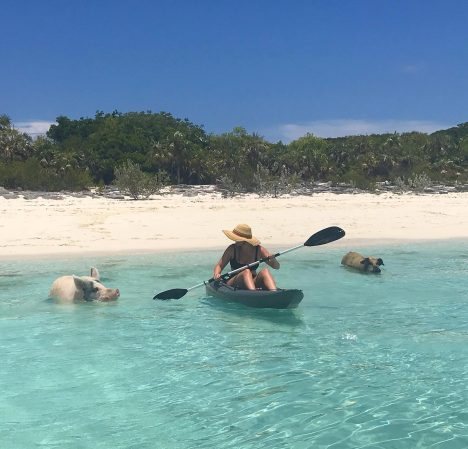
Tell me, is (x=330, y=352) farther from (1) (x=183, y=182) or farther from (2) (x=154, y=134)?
(2) (x=154, y=134)

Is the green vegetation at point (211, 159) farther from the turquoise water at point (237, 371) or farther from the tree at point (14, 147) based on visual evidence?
the turquoise water at point (237, 371)

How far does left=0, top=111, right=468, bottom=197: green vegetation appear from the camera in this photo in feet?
123

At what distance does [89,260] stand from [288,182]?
2397 cm

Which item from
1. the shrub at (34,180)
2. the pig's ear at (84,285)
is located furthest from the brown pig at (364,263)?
the shrub at (34,180)

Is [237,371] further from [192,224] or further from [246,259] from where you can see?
[192,224]

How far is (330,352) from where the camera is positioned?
7359mm

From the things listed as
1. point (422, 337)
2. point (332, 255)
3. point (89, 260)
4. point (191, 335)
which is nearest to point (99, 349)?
point (191, 335)

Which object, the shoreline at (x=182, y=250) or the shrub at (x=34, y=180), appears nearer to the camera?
the shoreline at (x=182, y=250)

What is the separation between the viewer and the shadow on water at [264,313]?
8977 millimetres

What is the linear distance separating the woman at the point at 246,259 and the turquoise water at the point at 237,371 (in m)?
0.46

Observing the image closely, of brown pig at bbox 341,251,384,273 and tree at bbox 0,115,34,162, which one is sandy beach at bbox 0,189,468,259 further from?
tree at bbox 0,115,34,162

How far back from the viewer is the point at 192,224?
2131cm

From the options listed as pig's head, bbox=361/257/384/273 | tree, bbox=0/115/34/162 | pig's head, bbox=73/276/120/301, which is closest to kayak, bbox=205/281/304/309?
pig's head, bbox=73/276/120/301

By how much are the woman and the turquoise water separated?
459 mm
